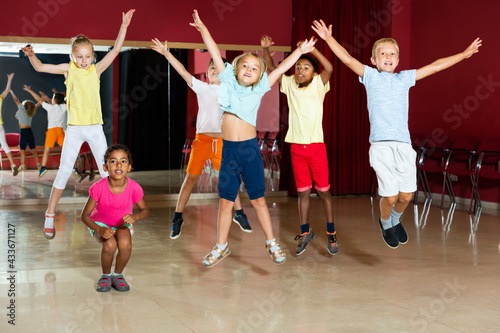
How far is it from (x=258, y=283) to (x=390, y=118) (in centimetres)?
134

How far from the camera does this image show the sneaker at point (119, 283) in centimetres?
345

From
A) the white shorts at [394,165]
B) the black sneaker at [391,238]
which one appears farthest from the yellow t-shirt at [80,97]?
the black sneaker at [391,238]

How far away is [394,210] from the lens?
4.22m

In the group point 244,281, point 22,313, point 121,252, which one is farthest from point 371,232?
A: point 22,313

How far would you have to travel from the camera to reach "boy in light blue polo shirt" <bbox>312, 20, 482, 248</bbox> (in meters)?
3.95

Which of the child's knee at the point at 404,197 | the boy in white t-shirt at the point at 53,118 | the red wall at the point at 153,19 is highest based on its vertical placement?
the red wall at the point at 153,19

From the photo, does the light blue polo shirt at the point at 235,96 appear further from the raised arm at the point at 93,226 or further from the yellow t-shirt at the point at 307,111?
the raised arm at the point at 93,226

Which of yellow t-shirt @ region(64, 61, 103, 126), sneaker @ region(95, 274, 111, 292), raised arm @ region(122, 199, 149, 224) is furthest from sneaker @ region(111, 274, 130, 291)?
yellow t-shirt @ region(64, 61, 103, 126)

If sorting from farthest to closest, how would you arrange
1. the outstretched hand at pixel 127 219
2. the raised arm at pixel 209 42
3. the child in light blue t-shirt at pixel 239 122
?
the child in light blue t-shirt at pixel 239 122, the raised arm at pixel 209 42, the outstretched hand at pixel 127 219

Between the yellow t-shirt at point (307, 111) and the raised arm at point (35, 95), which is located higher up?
the raised arm at point (35, 95)

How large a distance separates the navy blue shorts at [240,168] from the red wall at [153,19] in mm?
4138

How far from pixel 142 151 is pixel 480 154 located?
13.1ft

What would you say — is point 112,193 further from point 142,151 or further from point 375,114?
point 142,151

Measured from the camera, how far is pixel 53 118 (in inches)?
293
